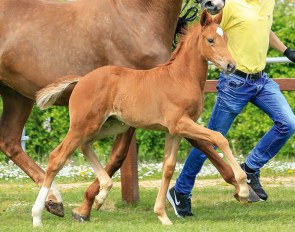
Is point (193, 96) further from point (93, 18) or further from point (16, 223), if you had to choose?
point (16, 223)

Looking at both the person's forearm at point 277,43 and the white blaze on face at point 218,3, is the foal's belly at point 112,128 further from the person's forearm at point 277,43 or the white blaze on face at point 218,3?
the person's forearm at point 277,43

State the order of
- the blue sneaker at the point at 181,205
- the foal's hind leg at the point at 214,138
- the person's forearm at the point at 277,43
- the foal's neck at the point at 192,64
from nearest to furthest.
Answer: the foal's hind leg at the point at 214,138
the foal's neck at the point at 192,64
the blue sneaker at the point at 181,205
the person's forearm at the point at 277,43

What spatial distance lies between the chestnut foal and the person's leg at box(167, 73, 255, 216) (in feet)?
1.70

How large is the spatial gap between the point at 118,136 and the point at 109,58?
2.15 ft

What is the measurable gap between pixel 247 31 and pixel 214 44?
70 cm

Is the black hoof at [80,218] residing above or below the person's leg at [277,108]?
below

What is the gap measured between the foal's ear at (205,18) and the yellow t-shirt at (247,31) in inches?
19.8

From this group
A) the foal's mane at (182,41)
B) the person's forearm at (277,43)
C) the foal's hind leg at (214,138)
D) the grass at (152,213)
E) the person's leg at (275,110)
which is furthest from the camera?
the person's forearm at (277,43)

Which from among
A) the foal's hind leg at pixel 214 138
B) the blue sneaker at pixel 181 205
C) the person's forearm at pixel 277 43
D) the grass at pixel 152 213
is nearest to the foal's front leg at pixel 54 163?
the grass at pixel 152 213

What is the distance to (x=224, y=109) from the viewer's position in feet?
25.0

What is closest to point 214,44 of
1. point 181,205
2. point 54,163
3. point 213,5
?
point 213,5

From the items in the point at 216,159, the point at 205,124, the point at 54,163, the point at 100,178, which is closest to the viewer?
the point at 54,163

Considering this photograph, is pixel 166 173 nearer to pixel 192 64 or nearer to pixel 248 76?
pixel 192 64

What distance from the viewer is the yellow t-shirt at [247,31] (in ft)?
24.5
